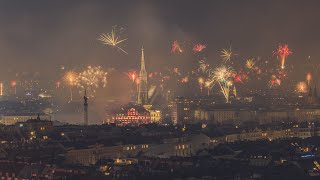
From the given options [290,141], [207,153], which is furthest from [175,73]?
[207,153]

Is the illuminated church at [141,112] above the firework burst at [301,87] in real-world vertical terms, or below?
below

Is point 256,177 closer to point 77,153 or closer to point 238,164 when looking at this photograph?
point 238,164

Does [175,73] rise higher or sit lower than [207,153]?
higher

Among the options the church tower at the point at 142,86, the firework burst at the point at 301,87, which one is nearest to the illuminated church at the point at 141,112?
the church tower at the point at 142,86

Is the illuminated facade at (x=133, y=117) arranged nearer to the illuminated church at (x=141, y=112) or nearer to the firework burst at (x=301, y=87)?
the illuminated church at (x=141, y=112)

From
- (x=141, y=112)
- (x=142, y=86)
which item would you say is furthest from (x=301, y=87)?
(x=141, y=112)

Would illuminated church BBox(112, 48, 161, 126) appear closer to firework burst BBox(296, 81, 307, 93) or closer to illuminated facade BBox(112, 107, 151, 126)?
illuminated facade BBox(112, 107, 151, 126)

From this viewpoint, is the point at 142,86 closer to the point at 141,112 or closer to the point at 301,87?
the point at 141,112

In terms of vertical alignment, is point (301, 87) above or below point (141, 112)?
above
